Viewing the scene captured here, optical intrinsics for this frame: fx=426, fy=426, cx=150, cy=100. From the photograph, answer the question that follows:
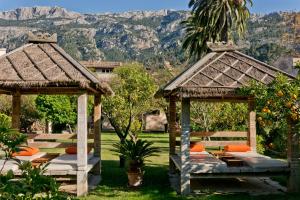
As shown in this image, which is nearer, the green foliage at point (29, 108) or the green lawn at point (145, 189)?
the green lawn at point (145, 189)

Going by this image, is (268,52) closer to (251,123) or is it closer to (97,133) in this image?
(251,123)

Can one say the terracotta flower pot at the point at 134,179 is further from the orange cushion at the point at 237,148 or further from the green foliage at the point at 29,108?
the green foliage at the point at 29,108

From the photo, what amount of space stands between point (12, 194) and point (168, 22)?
18933 centimetres

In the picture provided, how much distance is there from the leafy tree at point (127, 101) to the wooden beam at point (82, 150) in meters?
9.61

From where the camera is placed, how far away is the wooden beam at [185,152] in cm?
1086

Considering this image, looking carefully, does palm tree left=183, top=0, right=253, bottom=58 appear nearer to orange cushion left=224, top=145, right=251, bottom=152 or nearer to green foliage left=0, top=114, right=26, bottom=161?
orange cushion left=224, top=145, right=251, bottom=152

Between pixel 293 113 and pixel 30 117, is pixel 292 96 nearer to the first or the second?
pixel 293 113

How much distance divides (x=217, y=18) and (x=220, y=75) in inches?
628

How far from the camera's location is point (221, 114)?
81.7 ft

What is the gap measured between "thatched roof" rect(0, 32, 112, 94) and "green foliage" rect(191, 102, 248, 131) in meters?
13.1

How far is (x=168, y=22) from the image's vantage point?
620 ft

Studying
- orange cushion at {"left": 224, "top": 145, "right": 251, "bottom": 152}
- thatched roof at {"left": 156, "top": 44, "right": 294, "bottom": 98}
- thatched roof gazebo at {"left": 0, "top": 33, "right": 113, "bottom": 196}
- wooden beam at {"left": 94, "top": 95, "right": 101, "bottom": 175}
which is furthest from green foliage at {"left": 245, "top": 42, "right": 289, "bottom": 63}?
thatched roof gazebo at {"left": 0, "top": 33, "right": 113, "bottom": 196}

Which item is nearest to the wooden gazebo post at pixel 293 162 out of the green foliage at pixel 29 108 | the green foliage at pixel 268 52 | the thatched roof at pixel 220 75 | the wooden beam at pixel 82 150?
the thatched roof at pixel 220 75

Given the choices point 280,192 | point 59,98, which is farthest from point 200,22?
point 280,192
